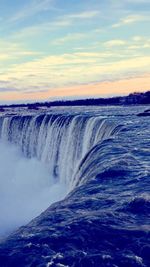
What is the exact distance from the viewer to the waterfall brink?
26.1 metres

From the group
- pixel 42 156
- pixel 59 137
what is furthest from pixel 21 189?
pixel 59 137

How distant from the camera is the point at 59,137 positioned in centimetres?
3225

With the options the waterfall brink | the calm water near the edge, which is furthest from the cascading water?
the calm water near the edge

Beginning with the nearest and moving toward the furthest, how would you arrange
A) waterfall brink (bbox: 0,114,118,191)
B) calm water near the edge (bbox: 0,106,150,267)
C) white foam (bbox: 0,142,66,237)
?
calm water near the edge (bbox: 0,106,150,267) < white foam (bbox: 0,142,66,237) < waterfall brink (bbox: 0,114,118,191)

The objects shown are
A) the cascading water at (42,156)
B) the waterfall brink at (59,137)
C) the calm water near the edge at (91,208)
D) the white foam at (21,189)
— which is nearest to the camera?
the calm water near the edge at (91,208)

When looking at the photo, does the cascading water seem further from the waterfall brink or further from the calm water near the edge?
the calm water near the edge

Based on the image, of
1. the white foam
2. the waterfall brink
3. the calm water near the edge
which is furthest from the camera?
the waterfall brink

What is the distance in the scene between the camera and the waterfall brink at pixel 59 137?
2611 centimetres

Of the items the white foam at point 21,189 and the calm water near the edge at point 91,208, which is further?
the white foam at point 21,189

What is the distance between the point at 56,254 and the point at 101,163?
24.5 ft

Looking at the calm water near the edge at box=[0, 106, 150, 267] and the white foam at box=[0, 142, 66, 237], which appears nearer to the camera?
the calm water near the edge at box=[0, 106, 150, 267]

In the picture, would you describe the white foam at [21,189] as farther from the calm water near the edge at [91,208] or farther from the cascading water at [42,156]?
the calm water near the edge at [91,208]

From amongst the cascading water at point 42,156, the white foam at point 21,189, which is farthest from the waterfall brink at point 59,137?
the white foam at point 21,189

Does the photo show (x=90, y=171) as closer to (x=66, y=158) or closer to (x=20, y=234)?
(x=20, y=234)
